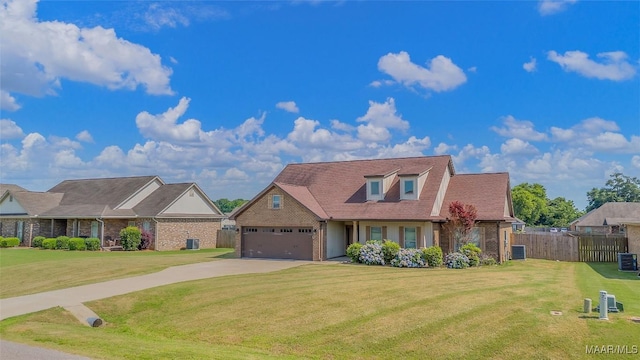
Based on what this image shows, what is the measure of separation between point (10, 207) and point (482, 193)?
1655 inches

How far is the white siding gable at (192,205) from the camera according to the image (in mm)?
39594

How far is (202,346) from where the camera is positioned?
1166 centimetres

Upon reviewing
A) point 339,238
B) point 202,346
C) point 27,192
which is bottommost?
point 202,346

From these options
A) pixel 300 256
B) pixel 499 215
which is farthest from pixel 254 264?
pixel 499 215

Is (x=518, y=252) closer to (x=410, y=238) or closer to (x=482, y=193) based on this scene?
(x=482, y=193)

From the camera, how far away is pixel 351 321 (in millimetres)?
12719

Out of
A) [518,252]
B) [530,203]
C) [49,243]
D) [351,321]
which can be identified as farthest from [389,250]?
[530,203]

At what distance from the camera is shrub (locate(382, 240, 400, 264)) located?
972 inches

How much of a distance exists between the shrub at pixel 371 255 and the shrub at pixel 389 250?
22 cm

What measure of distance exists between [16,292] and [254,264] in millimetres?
11442

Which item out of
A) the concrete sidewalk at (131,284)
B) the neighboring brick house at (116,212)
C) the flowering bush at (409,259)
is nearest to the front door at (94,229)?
the neighboring brick house at (116,212)

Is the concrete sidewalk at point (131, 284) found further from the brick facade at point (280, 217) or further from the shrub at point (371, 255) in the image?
the shrub at point (371, 255)

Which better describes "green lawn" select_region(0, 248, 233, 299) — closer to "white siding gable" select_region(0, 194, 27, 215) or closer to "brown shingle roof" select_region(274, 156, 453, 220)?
"brown shingle roof" select_region(274, 156, 453, 220)

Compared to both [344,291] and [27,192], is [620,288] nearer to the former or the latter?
[344,291]
